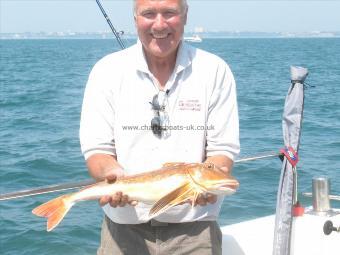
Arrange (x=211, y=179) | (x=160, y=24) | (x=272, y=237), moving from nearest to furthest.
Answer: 1. (x=211, y=179)
2. (x=160, y=24)
3. (x=272, y=237)

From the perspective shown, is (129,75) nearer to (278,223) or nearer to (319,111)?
A: (278,223)

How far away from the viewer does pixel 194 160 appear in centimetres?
350

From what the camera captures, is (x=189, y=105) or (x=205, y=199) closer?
(x=205, y=199)

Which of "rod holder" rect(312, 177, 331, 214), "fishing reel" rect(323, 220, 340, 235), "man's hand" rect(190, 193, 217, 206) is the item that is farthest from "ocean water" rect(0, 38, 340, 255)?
"man's hand" rect(190, 193, 217, 206)

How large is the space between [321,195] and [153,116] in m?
2.45

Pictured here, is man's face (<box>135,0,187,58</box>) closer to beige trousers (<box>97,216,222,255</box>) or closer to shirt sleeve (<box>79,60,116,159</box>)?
shirt sleeve (<box>79,60,116,159</box>)

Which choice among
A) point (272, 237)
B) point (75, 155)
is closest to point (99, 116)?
point (272, 237)

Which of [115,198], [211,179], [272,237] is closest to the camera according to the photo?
[211,179]

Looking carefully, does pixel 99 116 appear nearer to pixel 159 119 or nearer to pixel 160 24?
pixel 159 119

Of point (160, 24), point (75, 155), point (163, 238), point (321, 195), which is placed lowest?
point (75, 155)

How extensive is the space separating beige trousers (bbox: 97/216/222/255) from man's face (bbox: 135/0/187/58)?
975 mm

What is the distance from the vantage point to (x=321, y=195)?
5395 mm

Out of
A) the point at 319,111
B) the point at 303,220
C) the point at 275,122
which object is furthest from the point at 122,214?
the point at 319,111

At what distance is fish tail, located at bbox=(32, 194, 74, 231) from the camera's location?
3.25m
